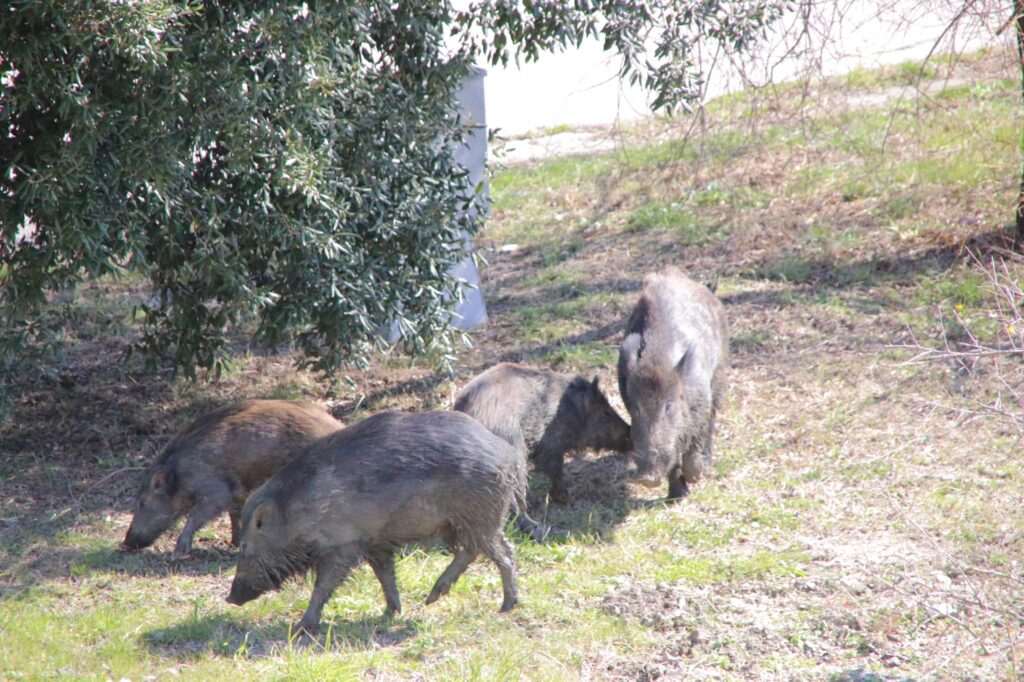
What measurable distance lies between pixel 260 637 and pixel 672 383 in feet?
9.69

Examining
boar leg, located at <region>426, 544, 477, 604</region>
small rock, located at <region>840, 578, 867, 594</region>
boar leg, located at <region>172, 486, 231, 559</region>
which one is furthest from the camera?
boar leg, located at <region>172, 486, 231, 559</region>

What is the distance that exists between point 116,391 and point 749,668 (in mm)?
5520

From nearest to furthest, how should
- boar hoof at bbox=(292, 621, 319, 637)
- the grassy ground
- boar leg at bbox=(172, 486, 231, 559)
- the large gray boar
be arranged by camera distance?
1. the grassy ground
2. boar hoof at bbox=(292, 621, 319, 637)
3. boar leg at bbox=(172, 486, 231, 559)
4. the large gray boar

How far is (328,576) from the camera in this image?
17.6 feet

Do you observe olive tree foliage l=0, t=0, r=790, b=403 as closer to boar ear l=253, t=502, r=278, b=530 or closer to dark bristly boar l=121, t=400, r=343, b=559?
dark bristly boar l=121, t=400, r=343, b=559

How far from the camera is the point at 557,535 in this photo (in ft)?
21.1

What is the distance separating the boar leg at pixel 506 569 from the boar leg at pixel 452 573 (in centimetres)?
15

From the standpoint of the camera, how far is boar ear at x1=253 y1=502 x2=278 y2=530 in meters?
5.45

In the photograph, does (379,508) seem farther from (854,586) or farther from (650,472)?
(854,586)

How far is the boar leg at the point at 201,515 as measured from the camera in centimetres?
631

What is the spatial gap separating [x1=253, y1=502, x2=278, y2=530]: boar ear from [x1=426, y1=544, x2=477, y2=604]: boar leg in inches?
35.5

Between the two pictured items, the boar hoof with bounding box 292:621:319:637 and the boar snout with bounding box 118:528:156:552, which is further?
the boar snout with bounding box 118:528:156:552

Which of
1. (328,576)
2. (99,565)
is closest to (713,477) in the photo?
(328,576)

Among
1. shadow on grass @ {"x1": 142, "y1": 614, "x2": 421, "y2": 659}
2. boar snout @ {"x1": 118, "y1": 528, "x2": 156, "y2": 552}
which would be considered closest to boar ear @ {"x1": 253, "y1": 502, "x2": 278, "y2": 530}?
shadow on grass @ {"x1": 142, "y1": 614, "x2": 421, "y2": 659}
